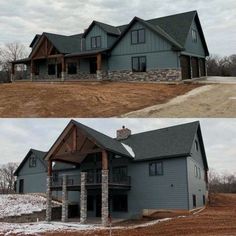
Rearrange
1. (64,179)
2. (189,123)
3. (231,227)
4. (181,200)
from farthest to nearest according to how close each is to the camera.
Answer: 1. (189,123)
2. (64,179)
3. (181,200)
4. (231,227)

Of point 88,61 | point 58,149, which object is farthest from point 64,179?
point 88,61

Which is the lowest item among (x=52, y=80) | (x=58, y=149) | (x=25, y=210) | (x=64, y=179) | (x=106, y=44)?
(x=25, y=210)

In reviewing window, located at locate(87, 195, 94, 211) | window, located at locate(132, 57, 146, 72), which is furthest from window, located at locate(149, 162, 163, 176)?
window, located at locate(132, 57, 146, 72)

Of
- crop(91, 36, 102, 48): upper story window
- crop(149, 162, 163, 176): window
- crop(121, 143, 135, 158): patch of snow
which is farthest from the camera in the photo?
crop(91, 36, 102, 48): upper story window

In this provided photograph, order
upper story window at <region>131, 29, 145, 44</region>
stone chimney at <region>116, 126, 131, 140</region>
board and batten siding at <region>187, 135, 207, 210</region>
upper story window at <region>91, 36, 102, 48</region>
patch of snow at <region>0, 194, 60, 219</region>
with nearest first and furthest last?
board and batten siding at <region>187, 135, 207, 210</region> → patch of snow at <region>0, 194, 60, 219</region> → stone chimney at <region>116, 126, 131, 140</region> → upper story window at <region>131, 29, 145, 44</region> → upper story window at <region>91, 36, 102, 48</region>

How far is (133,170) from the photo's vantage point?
2248 centimetres

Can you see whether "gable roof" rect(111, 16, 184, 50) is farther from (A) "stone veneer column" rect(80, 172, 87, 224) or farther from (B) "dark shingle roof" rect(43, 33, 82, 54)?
(A) "stone veneer column" rect(80, 172, 87, 224)

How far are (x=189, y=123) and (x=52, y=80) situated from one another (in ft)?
54.0

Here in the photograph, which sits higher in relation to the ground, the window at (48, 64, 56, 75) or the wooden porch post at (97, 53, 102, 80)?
the window at (48, 64, 56, 75)

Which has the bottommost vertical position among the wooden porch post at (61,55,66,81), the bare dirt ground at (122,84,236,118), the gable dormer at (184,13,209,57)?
the bare dirt ground at (122,84,236,118)

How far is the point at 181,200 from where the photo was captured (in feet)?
65.6

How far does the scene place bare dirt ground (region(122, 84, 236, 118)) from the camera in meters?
15.4

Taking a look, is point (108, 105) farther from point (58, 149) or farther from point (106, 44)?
point (106, 44)

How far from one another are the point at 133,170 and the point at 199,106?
7697 millimetres
